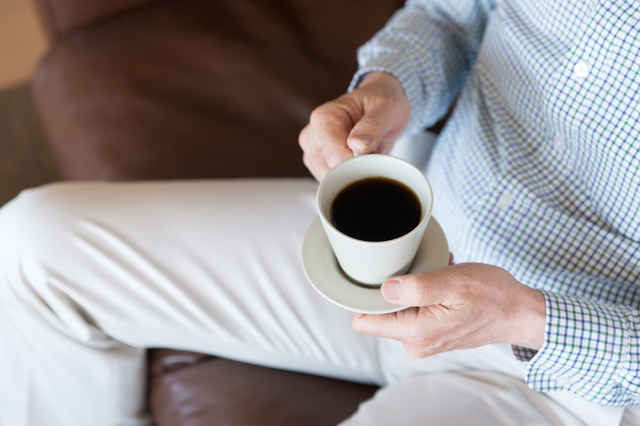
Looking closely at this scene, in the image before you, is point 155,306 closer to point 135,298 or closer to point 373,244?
point 135,298

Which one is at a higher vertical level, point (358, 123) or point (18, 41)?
point (18, 41)

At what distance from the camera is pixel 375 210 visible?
56 centimetres

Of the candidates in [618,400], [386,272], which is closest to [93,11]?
[386,272]

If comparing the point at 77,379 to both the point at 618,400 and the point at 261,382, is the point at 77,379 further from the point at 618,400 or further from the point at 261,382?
the point at 618,400

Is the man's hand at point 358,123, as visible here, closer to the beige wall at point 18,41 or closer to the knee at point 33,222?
the knee at point 33,222

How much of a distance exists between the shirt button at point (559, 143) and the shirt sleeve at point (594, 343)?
0.79ft

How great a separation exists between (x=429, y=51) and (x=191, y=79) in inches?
21.4

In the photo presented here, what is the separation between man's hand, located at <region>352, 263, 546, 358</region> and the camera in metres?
0.54

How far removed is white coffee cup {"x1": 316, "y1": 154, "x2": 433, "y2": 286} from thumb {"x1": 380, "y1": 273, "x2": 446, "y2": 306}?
21mm

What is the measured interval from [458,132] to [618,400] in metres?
0.48

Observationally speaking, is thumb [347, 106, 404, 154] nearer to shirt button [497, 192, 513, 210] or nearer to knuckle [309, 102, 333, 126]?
knuckle [309, 102, 333, 126]

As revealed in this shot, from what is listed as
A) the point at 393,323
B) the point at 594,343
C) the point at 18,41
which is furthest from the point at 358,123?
the point at 18,41

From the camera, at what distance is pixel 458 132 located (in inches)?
34.6

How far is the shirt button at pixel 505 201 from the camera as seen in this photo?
2.43ft
